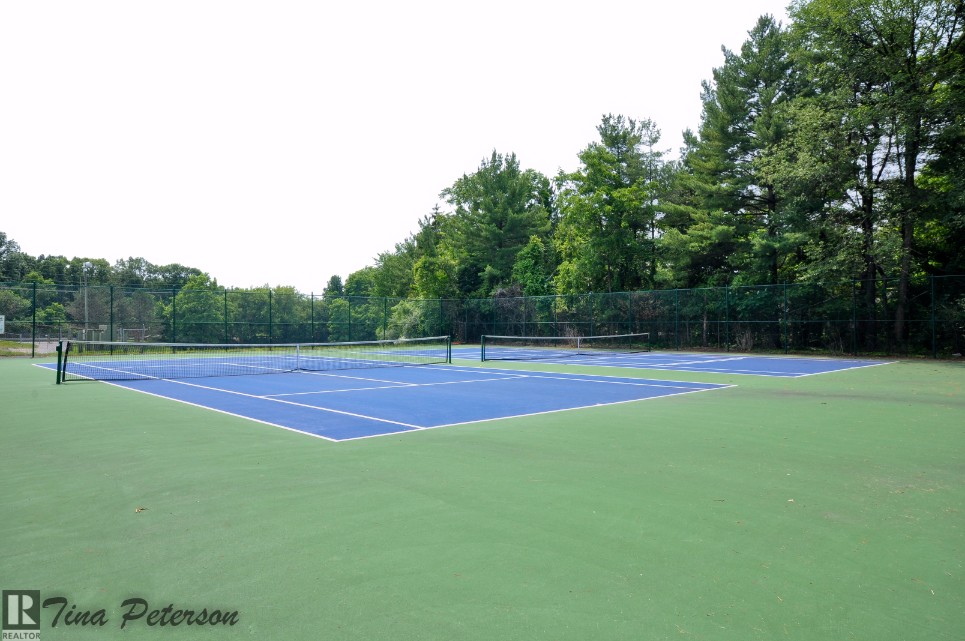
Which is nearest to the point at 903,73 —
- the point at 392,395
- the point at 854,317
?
the point at 854,317

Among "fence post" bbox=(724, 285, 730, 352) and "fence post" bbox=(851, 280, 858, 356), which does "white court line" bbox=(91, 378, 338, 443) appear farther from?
"fence post" bbox=(724, 285, 730, 352)

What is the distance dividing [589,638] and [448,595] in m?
0.73

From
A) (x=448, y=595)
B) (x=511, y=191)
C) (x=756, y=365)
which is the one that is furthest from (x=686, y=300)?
(x=448, y=595)

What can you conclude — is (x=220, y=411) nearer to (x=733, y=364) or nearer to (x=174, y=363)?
(x=174, y=363)

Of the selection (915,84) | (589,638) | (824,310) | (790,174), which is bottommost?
(589,638)

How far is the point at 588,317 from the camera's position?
102ft

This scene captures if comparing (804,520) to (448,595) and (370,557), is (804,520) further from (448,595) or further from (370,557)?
(370,557)

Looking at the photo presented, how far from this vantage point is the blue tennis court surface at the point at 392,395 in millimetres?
8445

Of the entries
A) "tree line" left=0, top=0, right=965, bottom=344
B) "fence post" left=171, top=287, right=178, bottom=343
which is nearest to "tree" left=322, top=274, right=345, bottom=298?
"tree line" left=0, top=0, right=965, bottom=344

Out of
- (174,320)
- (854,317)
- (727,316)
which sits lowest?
(174,320)

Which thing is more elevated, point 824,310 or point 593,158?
point 593,158

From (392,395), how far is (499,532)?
770 cm

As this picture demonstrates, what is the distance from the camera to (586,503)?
447 centimetres

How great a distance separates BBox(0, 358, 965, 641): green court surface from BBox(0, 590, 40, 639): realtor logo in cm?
5
